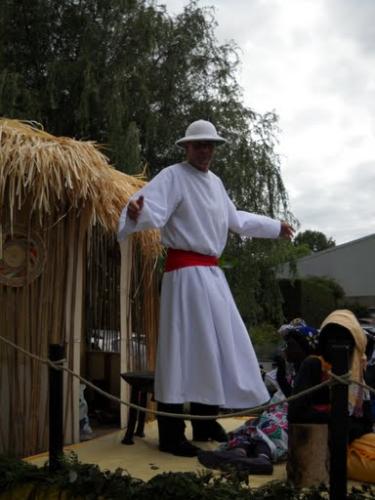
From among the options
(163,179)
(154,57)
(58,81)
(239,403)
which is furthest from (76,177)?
(154,57)

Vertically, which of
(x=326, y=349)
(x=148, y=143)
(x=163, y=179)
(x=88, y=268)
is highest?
(x=148, y=143)

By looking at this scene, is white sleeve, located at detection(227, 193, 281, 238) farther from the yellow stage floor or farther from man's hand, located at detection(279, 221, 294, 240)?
the yellow stage floor

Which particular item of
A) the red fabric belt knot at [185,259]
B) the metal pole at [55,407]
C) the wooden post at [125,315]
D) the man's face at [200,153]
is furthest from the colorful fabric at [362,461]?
the wooden post at [125,315]

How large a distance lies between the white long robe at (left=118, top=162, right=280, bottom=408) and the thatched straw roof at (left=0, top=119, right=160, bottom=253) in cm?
62

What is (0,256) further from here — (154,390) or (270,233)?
(270,233)

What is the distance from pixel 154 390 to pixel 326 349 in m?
1.12

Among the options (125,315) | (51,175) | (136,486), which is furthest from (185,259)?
(136,486)

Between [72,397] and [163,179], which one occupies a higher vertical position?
[163,179]

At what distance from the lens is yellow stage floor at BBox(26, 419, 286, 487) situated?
3625mm

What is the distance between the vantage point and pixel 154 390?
161 inches

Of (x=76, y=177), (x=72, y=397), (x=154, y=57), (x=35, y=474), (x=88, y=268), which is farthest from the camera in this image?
(x=154, y=57)

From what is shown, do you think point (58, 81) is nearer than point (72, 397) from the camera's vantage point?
No

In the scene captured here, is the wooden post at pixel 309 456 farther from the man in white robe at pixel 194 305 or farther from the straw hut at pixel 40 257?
the straw hut at pixel 40 257

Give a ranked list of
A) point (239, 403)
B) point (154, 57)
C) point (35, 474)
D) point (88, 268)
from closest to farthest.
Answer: point (35, 474), point (239, 403), point (88, 268), point (154, 57)
